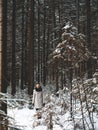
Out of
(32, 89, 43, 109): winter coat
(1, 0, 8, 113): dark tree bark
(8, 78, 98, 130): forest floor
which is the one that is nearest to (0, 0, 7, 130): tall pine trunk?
(1, 0, 8, 113): dark tree bark

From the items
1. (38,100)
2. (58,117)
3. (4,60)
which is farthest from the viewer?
(38,100)

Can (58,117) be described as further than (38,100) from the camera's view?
No

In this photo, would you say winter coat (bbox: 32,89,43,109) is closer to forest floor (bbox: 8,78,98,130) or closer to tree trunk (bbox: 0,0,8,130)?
forest floor (bbox: 8,78,98,130)

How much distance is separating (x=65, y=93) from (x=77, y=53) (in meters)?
3.16

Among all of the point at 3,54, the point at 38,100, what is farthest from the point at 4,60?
the point at 38,100

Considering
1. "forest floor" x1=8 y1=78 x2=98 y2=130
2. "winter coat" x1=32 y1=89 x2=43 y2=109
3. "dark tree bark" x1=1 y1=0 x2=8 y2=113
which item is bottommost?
"forest floor" x1=8 y1=78 x2=98 y2=130

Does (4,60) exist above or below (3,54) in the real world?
below

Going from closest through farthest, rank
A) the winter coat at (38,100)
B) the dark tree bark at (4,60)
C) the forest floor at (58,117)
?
1. the dark tree bark at (4,60)
2. the forest floor at (58,117)
3. the winter coat at (38,100)

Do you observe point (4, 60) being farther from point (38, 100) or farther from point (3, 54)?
point (38, 100)

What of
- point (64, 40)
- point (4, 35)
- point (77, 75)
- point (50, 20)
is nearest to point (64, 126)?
point (77, 75)

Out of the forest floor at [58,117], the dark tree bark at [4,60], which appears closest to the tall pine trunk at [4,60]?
the dark tree bark at [4,60]

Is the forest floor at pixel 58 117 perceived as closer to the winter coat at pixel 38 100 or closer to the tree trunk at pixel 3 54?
the winter coat at pixel 38 100

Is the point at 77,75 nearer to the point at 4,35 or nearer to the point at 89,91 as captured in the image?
the point at 89,91

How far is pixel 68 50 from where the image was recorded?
11695 mm
